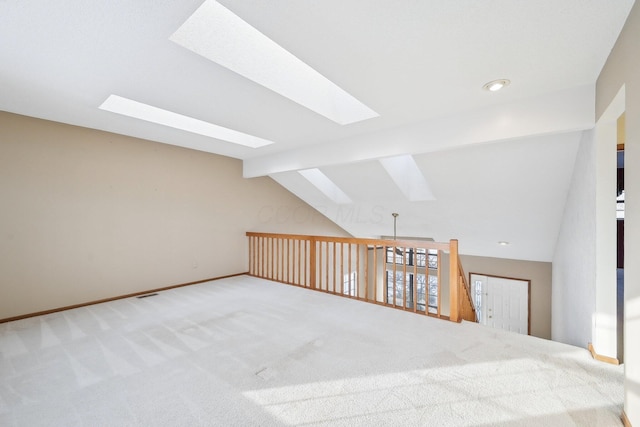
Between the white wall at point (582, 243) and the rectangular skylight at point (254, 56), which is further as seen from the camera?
the white wall at point (582, 243)

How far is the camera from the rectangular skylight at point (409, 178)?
178 inches

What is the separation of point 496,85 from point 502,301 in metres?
6.48

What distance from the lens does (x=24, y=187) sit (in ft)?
10.4

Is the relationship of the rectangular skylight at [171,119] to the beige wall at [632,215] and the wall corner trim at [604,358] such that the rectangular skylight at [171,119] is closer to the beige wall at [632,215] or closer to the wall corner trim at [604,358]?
the beige wall at [632,215]

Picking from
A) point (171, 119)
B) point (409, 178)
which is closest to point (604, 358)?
point (409, 178)

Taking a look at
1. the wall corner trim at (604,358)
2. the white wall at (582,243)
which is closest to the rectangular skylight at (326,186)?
the white wall at (582,243)

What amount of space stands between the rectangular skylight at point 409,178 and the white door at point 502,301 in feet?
12.8

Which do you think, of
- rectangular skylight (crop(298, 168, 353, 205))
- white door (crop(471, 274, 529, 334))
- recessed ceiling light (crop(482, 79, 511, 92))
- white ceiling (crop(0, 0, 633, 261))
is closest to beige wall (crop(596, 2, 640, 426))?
white ceiling (crop(0, 0, 633, 261))

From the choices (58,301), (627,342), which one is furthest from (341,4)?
(58,301)

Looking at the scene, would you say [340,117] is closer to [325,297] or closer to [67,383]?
[325,297]

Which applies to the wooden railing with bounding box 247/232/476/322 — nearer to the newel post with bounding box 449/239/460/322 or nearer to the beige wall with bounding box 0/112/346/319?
the newel post with bounding box 449/239/460/322

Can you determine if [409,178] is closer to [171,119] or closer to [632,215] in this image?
[632,215]

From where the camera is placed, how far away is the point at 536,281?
6566 mm

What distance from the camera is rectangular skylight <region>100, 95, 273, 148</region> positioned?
2985 millimetres
